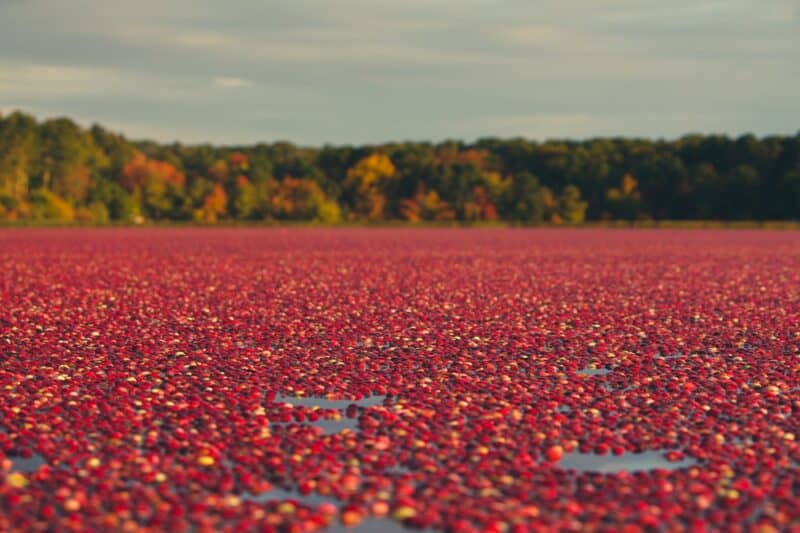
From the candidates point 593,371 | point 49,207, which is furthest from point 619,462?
point 49,207

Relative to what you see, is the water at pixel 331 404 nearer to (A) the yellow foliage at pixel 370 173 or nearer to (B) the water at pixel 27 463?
(B) the water at pixel 27 463

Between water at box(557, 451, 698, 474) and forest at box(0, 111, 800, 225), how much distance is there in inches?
4642

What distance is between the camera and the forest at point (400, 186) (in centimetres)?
13475

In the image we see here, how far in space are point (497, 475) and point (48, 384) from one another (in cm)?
679

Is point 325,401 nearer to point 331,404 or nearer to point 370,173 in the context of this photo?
point 331,404

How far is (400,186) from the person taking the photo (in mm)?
151250

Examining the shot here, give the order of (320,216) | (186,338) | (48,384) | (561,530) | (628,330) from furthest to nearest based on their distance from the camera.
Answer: (320,216), (628,330), (186,338), (48,384), (561,530)

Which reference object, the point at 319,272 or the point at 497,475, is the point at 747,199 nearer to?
the point at 319,272

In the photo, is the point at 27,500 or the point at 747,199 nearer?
the point at 27,500

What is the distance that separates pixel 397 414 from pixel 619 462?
2752 mm

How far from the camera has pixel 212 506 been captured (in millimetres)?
7578

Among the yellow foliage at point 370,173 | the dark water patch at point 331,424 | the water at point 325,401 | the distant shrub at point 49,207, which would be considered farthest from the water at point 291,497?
the yellow foliage at point 370,173

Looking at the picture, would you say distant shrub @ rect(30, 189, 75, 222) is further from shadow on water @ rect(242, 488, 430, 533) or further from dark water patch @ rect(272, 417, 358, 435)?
shadow on water @ rect(242, 488, 430, 533)

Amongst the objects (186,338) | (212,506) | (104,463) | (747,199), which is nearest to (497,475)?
(212,506)
